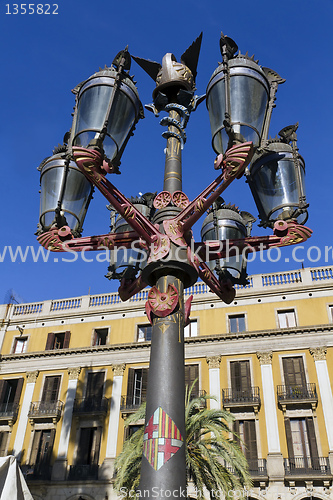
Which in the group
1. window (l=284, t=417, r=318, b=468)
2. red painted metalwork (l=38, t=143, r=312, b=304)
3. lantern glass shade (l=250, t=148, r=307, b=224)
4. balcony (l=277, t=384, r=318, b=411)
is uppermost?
balcony (l=277, t=384, r=318, b=411)

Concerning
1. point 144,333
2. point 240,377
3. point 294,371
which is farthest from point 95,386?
point 294,371

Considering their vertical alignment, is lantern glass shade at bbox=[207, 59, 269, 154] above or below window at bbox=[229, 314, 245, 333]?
below

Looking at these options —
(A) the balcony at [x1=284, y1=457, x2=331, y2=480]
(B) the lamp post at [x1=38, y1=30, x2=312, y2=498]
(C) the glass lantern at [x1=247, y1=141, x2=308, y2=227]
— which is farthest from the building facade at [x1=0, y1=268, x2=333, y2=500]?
(C) the glass lantern at [x1=247, y1=141, x2=308, y2=227]

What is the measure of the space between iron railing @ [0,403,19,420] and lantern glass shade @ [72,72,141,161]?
2898 centimetres

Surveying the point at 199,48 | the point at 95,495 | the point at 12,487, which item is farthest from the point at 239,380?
the point at 199,48

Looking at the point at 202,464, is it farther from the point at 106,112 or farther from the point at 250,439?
the point at 106,112

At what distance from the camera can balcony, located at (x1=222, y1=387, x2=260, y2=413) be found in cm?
2633

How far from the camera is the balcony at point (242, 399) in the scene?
2633 cm

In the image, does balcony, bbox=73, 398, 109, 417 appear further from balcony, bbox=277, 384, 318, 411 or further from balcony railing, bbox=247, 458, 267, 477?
balcony, bbox=277, 384, 318, 411

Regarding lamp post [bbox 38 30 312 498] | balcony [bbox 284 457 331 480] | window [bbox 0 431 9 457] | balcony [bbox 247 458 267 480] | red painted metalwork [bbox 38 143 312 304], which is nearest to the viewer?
lamp post [bbox 38 30 312 498]

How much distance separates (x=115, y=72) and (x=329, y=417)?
24476 millimetres

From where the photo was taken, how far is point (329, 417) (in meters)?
25.1

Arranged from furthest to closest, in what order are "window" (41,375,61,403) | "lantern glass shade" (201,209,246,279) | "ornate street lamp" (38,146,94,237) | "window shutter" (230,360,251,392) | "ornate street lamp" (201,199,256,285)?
"window" (41,375,61,403), "window shutter" (230,360,251,392), "lantern glass shade" (201,209,246,279), "ornate street lamp" (201,199,256,285), "ornate street lamp" (38,146,94,237)

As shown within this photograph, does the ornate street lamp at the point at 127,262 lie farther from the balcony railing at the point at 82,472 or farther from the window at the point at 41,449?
the window at the point at 41,449
